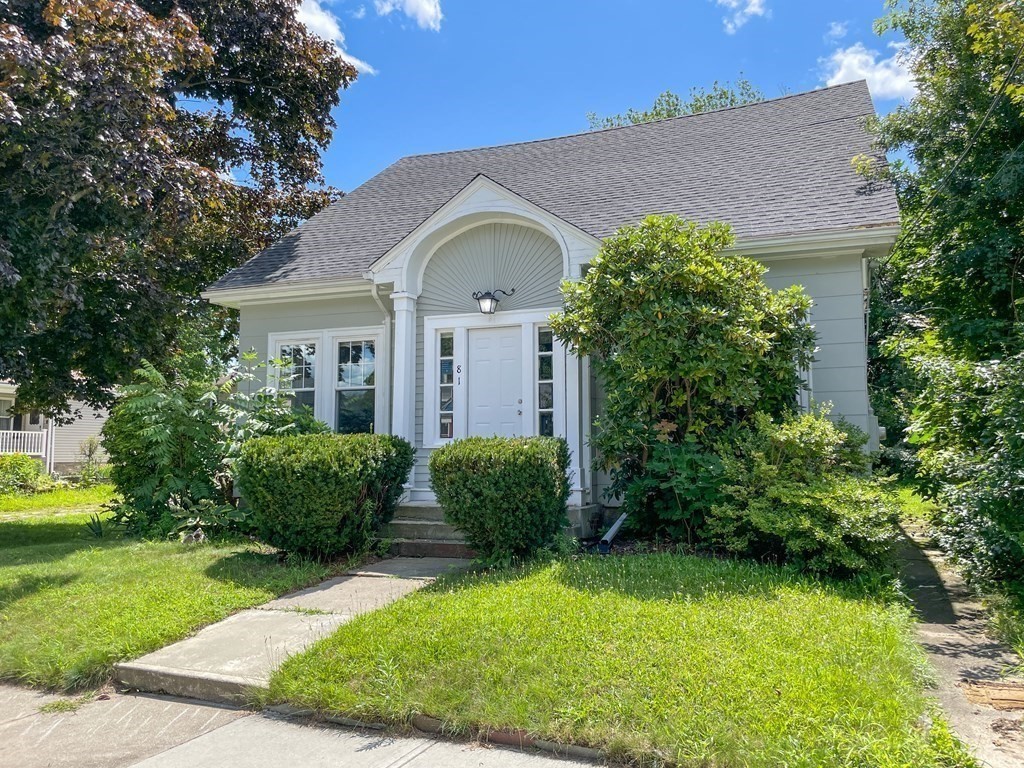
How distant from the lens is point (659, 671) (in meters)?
3.82

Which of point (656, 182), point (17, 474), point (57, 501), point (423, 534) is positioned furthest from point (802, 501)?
point (17, 474)

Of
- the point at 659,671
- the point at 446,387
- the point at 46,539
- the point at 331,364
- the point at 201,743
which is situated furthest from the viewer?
the point at 331,364

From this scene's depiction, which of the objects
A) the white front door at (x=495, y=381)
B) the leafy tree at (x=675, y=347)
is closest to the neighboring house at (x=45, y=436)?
the white front door at (x=495, y=381)

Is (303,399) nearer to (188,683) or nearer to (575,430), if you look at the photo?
(575,430)

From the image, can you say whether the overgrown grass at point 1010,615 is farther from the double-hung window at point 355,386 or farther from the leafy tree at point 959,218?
the double-hung window at point 355,386

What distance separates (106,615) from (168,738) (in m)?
2.11

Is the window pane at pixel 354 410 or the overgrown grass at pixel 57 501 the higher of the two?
the window pane at pixel 354 410

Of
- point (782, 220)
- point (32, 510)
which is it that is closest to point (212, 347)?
point (782, 220)

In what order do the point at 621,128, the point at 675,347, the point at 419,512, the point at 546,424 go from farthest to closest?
the point at 621,128
the point at 546,424
the point at 419,512
the point at 675,347

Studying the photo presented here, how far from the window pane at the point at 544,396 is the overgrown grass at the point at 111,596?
11.3 feet

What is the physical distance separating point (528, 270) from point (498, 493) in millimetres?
3908

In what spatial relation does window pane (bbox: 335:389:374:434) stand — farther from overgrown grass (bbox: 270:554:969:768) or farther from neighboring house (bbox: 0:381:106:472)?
neighboring house (bbox: 0:381:106:472)

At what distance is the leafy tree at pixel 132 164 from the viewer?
8.08 metres

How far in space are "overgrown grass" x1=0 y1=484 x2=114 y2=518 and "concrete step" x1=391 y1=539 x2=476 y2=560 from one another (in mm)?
10125
